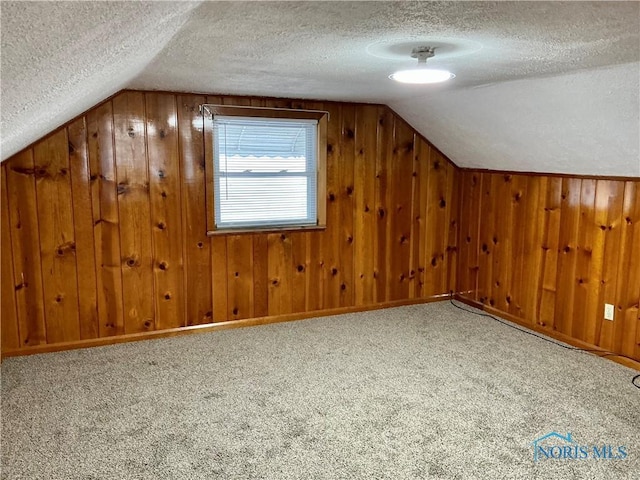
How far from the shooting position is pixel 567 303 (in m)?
3.86

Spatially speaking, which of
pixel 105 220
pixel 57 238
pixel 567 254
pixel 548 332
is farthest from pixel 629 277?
pixel 57 238

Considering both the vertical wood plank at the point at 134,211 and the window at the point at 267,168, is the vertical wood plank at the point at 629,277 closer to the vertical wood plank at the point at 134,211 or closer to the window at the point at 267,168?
the window at the point at 267,168

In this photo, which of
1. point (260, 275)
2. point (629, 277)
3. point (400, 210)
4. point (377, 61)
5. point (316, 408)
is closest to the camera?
point (377, 61)

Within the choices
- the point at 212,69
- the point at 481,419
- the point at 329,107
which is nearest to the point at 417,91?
the point at 329,107

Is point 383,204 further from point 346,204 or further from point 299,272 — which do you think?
point 299,272

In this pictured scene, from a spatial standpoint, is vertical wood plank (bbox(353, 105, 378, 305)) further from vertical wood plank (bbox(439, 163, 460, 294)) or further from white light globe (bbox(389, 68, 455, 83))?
white light globe (bbox(389, 68, 455, 83))

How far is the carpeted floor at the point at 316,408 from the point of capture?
7.62 feet

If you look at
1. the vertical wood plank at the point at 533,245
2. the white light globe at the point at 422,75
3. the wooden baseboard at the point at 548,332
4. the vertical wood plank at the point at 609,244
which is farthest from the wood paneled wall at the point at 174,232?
the white light globe at the point at 422,75

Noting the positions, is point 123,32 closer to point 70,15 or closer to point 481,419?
point 70,15

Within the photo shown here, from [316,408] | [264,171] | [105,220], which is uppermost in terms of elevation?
[264,171]

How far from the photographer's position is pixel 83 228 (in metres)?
3.68

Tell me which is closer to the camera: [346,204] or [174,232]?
[174,232]

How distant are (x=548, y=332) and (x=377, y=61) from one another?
2.58 m

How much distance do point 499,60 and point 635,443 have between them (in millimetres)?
1973
